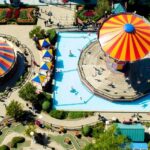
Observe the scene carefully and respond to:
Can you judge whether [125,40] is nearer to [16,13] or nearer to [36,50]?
[36,50]

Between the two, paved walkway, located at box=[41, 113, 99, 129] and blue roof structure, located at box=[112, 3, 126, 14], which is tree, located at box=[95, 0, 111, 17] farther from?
paved walkway, located at box=[41, 113, 99, 129]

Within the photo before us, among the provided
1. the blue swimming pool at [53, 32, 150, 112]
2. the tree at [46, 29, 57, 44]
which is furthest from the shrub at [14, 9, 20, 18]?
the blue swimming pool at [53, 32, 150, 112]

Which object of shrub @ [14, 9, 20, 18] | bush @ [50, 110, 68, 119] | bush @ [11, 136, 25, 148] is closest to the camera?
bush @ [11, 136, 25, 148]

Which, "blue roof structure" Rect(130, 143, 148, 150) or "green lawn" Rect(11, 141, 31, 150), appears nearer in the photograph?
"blue roof structure" Rect(130, 143, 148, 150)

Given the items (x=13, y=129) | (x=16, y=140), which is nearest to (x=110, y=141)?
(x=16, y=140)

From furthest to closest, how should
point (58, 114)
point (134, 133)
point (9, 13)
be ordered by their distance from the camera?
point (9, 13), point (58, 114), point (134, 133)

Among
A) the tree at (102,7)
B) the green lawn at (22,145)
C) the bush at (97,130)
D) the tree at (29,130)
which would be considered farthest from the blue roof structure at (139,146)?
the tree at (102,7)

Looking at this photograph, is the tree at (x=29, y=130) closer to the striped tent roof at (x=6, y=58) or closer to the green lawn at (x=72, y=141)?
the green lawn at (x=72, y=141)
